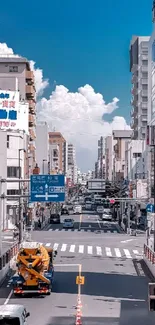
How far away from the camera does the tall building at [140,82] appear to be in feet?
419

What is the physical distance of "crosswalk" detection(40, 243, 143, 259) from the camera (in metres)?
51.4

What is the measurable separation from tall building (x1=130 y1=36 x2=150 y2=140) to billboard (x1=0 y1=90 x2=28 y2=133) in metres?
56.2

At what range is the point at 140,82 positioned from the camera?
129 metres

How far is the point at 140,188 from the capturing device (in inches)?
3110

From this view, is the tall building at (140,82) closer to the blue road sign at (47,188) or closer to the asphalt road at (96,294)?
the asphalt road at (96,294)

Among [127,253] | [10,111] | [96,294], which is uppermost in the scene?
[10,111]

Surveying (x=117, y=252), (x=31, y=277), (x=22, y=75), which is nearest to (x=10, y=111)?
(x=117, y=252)

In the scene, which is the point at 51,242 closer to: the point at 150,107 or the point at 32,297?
the point at 150,107

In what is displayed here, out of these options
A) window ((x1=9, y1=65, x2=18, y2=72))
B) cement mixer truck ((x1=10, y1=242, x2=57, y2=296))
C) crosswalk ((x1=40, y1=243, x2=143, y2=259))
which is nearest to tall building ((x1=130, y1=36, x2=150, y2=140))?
window ((x1=9, y1=65, x2=18, y2=72))

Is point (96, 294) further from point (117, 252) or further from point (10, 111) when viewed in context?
point (10, 111)

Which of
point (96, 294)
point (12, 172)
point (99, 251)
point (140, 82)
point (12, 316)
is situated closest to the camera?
point (12, 316)

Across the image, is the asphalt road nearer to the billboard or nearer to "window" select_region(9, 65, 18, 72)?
the billboard

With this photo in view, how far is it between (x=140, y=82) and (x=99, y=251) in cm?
7937

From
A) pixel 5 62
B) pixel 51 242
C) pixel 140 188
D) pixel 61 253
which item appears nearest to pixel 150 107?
pixel 140 188
